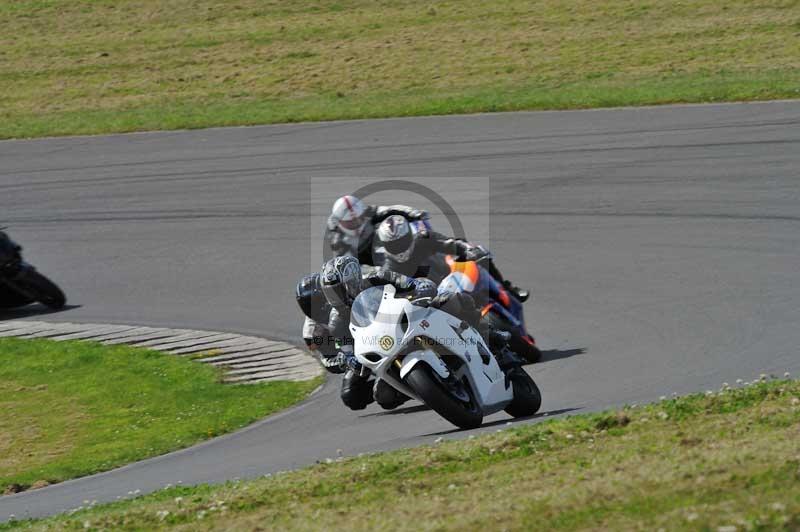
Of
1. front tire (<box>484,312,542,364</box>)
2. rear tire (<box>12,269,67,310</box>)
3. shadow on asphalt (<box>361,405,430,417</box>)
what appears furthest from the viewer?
rear tire (<box>12,269,67,310</box>)

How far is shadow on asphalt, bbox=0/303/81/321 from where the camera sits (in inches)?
712

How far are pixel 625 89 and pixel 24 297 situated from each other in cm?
1377

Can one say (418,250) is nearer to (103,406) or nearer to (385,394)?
(385,394)

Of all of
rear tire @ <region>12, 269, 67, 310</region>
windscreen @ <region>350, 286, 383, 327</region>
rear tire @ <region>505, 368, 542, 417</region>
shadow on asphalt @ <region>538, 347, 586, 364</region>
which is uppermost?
windscreen @ <region>350, 286, 383, 327</region>

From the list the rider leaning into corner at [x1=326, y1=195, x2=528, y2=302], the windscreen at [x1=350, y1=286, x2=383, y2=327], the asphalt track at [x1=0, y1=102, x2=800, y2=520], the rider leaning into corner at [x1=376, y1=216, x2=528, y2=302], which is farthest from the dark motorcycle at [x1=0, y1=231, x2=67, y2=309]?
the windscreen at [x1=350, y1=286, x2=383, y2=327]

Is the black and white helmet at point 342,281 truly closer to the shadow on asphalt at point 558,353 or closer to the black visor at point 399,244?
the black visor at point 399,244

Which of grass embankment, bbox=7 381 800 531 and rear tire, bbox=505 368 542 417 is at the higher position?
grass embankment, bbox=7 381 800 531

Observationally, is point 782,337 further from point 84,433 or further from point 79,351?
point 79,351

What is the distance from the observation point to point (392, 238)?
459 inches

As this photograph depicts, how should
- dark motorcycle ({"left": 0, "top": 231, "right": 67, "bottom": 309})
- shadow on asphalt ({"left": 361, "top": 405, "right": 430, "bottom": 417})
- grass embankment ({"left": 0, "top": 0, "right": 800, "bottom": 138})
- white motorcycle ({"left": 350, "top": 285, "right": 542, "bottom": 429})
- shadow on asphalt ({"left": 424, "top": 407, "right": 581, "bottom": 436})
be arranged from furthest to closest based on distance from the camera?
grass embankment ({"left": 0, "top": 0, "right": 800, "bottom": 138})
dark motorcycle ({"left": 0, "top": 231, "right": 67, "bottom": 309})
shadow on asphalt ({"left": 361, "top": 405, "right": 430, "bottom": 417})
shadow on asphalt ({"left": 424, "top": 407, "right": 581, "bottom": 436})
white motorcycle ({"left": 350, "top": 285, "right": 542, "bottom": 429})

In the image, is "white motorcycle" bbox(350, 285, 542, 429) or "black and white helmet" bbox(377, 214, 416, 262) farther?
"black and white helmet" bbox(377, 214, 416, 262)

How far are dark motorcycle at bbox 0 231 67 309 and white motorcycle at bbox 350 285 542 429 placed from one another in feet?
28.8

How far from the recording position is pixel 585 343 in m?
13.4

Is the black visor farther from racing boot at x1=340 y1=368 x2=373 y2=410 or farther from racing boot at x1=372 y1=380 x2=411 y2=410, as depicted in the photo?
racing boot at x1=372 y1=380 x2=411 y2=410
